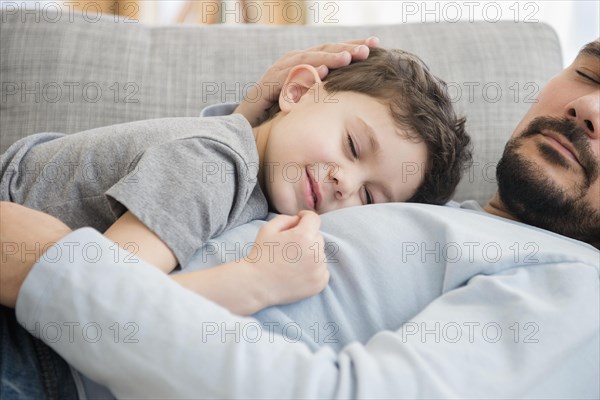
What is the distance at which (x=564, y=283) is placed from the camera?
0.87 m

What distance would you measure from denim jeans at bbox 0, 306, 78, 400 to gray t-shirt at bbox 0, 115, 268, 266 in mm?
190

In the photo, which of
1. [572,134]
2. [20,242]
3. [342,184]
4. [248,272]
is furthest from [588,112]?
[20,242]

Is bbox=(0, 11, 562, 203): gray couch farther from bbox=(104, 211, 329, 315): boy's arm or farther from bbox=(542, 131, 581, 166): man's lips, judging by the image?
bbox=(104, 211, 329, 315): boy's arm

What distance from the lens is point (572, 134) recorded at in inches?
45.4

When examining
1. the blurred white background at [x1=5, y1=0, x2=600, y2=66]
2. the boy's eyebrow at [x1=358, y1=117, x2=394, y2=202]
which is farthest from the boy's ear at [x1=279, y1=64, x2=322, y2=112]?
the blurred white background at [x1=5, y1=0, x2=600, y2=66]

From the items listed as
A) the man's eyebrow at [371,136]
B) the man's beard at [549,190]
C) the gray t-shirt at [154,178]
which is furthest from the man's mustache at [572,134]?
the gray t-shirt at [154,178]

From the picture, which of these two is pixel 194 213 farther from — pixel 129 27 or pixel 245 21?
pixel 245 21

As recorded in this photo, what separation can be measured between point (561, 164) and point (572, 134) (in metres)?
0.06

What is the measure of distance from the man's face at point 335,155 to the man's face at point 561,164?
18cm

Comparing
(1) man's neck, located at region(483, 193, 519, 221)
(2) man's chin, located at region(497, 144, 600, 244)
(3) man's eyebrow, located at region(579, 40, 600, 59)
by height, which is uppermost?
(3) man's eyebrow, located at region(579, 40, 600, 59)

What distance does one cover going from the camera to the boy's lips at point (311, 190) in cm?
114

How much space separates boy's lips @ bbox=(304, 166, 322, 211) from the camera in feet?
3.75

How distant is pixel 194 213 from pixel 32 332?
0.25 metres

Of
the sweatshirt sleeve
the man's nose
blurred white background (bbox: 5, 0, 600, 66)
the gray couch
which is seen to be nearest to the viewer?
the sweatshirt sleeve
